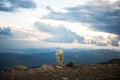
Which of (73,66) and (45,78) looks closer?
(45,78)

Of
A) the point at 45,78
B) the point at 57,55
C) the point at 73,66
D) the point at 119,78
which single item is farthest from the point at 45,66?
the point at 119,78

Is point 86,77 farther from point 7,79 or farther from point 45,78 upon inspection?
point 7,79

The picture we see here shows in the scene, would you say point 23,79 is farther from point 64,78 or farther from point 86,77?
point 86,77

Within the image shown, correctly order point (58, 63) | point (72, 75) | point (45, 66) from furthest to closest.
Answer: point (58, 63), point (45, 66), point (72, 75)

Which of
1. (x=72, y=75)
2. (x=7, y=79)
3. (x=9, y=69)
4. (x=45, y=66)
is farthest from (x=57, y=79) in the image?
(x=9, y=69)

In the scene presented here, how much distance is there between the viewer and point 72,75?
1119 inches

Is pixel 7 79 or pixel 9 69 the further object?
pixel 9 69

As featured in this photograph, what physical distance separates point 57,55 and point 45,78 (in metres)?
15.5

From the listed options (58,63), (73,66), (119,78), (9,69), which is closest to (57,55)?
(58,63)

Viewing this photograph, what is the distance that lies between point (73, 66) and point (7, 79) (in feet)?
41.5

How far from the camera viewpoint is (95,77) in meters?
26.8

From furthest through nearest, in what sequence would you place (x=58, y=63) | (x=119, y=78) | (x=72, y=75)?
(x=58, y=63) < (x=72, y=75) < (x=119, y=78)

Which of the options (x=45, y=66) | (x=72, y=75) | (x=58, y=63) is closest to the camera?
(x=72, y=75)

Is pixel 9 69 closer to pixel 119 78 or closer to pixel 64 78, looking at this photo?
pixel 64 78
